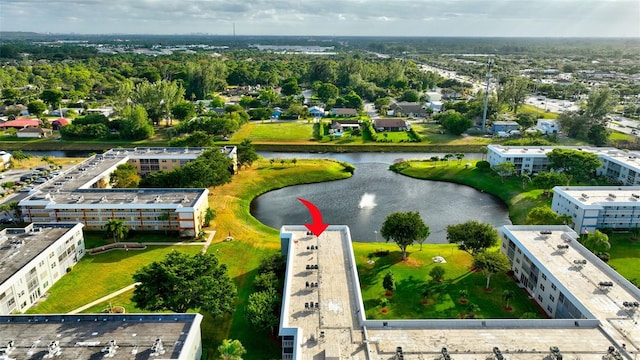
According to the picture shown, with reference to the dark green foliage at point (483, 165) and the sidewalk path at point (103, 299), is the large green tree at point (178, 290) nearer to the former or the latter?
the sidewalk path at point (103, 299)

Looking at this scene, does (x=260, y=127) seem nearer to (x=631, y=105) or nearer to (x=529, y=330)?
(x=529, y=330)

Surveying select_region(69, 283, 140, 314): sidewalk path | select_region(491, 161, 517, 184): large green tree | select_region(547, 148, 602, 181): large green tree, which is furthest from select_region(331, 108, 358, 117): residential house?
select_region(69, 283, 140, 314): sidewalk path

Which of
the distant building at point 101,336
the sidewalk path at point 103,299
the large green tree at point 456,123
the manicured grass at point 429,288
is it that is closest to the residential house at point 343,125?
the large green tree at point 456,123

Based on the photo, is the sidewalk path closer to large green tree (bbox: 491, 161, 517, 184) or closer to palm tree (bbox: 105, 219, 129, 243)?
palm tree (bbox: 105, 219, 129, 243)

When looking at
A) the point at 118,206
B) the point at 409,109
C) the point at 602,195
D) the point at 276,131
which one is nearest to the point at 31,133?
the point at 276,131

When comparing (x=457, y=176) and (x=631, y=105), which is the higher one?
(x=631, y=105)

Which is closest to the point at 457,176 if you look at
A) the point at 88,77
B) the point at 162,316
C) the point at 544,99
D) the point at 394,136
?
the point at 394,136

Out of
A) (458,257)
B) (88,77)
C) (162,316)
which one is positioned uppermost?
(88,77)
